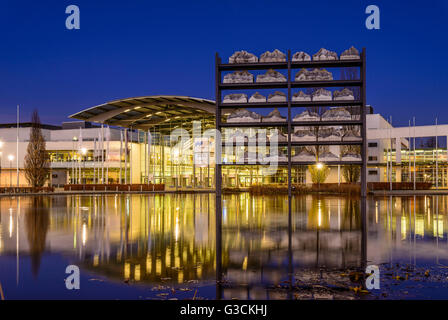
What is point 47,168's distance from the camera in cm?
5175

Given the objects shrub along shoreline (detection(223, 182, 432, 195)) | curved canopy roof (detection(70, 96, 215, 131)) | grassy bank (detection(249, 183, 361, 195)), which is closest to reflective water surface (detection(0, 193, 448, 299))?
shrub along shoreline (detection(223, 182, 432, 195))

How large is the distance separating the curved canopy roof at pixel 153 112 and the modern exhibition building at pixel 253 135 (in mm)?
141

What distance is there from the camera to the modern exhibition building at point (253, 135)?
1135 inches

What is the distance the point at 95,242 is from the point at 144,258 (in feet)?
9.35

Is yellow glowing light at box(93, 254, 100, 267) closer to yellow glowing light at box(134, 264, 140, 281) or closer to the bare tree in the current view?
yellow glowing light at box(134, 264, 140, 281)

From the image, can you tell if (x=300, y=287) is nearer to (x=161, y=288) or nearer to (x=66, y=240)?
(x=161, y=288)

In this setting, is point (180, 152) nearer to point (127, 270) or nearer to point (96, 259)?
point (96, 259)

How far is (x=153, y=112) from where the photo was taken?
191ft

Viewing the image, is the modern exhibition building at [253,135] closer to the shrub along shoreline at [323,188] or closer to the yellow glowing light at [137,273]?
the shrub along shoreline at [323,188]

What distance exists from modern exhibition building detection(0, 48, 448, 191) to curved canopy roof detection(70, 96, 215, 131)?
0.14m

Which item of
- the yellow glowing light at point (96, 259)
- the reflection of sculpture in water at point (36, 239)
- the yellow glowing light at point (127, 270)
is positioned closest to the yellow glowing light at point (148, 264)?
the yellow glowing light at point (127, 270)

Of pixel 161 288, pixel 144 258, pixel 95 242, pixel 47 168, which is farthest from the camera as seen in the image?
pixel 47 168

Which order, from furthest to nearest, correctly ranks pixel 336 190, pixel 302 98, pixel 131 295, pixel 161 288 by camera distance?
pixel 336 190 < pixel 302 98 < pixel 161 288 < pixel 131 295
